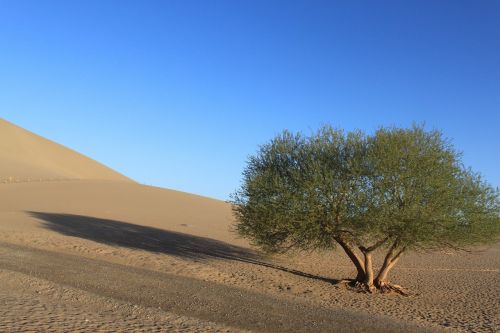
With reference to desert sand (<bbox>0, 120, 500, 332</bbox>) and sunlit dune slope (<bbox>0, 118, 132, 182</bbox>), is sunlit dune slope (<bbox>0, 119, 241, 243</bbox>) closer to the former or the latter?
desert sand (<bbox>0, 120, 500, 332</bbox>)

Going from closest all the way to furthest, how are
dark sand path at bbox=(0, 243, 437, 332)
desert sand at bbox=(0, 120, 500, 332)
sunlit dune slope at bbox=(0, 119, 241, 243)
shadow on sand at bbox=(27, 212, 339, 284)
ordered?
desert sand at bbox=(0, 120, 500, 332)
dark sand path at bbox=(0, 243, 437, 332)
shadow on sand at bbox=(27, 212, 339, 284)
sunlit dune slope at bbox=(0, 119, 241, 243)

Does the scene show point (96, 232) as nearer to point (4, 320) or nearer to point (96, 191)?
point (4, 320)

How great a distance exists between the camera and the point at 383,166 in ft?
58.2

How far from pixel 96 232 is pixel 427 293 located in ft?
61.1

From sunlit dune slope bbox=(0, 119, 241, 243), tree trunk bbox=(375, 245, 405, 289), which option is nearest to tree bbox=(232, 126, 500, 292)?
tree trunk bbox=(375, 245, 405, 289)

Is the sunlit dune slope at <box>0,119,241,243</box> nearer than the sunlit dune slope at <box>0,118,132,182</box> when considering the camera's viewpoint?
Yes

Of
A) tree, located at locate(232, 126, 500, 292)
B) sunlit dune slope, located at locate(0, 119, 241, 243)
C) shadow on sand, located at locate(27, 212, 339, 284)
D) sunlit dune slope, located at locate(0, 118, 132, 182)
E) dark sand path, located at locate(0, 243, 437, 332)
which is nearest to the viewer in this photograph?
dark sand path, located at locate(0, 243, 437, 332)

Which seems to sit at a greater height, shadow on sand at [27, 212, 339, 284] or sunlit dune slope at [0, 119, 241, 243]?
sunlit dune slope at [0, 119, 241, 243]

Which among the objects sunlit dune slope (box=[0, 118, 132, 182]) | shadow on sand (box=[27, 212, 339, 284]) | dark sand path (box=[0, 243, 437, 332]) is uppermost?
sunlit dune slope (box=[0, 118, 132, 182])

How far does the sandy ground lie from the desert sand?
0.13 feet

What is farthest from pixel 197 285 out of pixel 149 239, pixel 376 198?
pixel 149 239

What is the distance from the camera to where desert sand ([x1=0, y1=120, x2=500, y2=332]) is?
442 inches

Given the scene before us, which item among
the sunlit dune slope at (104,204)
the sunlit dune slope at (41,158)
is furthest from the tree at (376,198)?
the sunlit dune slope at (41,158)

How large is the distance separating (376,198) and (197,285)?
6.79 metres
